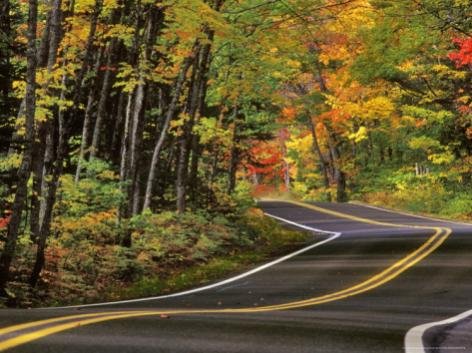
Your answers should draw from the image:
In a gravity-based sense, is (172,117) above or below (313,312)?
above

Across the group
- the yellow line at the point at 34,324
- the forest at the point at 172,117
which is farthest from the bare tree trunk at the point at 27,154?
the yellow line at the point at 34,324

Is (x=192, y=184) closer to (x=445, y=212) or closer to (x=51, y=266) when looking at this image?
(x=51, y=266)

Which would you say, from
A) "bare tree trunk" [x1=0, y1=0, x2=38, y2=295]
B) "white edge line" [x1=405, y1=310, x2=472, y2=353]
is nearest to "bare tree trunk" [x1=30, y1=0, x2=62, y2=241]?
"bare tree trunk" [x1=0, y1=0, x2=38, y2=295]

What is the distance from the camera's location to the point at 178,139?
24.8 m

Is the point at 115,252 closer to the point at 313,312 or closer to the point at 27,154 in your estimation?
the point at 27,154

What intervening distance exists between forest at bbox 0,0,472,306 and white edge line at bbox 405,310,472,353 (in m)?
6.85

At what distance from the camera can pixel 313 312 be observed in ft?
30.3

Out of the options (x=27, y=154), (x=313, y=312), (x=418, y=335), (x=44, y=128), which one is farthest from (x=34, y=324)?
(x=44, y=128)

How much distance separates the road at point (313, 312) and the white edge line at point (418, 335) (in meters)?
0.01

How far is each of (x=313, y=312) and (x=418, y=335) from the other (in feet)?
8.00

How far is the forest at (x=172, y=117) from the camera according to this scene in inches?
526

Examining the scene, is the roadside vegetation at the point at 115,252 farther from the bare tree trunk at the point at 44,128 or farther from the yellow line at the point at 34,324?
the yellow line at the point at 34,324

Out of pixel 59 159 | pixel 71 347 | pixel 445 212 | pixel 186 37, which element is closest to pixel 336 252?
pixel 186 37

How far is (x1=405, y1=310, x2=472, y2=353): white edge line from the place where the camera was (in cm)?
608
